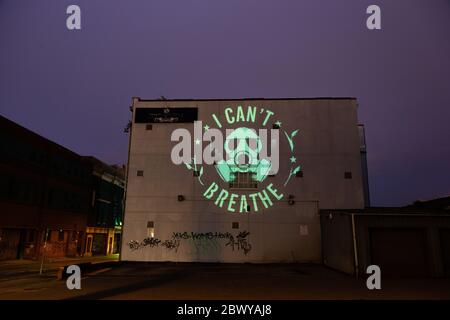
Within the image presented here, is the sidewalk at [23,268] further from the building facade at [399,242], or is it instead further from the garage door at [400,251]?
the garage door at [400,251]

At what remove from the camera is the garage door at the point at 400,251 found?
17.0 metres

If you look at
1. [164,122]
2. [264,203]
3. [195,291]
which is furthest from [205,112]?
[195,291]

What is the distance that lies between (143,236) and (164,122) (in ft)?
29.1

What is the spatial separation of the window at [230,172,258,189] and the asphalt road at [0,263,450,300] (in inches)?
276

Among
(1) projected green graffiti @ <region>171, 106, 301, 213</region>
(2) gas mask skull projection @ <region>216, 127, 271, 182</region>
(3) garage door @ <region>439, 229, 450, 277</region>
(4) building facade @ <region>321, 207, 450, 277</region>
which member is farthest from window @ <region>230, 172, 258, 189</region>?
(3) garage door @ <region>439, 229, 450, 277</region>

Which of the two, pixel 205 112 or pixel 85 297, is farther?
pixel 205 112

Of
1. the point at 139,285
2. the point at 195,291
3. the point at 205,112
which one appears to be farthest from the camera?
the point at 205,112

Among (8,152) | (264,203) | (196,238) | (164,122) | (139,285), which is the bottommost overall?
(139,285)

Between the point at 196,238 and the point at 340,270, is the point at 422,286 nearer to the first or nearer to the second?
the point at 340,270

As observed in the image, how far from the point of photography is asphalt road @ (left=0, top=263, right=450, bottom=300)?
452 inches

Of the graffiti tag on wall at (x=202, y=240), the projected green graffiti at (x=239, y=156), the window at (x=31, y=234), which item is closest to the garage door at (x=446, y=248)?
the projected green graffiti at (x=239, y=156)

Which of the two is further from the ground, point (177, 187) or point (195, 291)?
point (177, 187)
